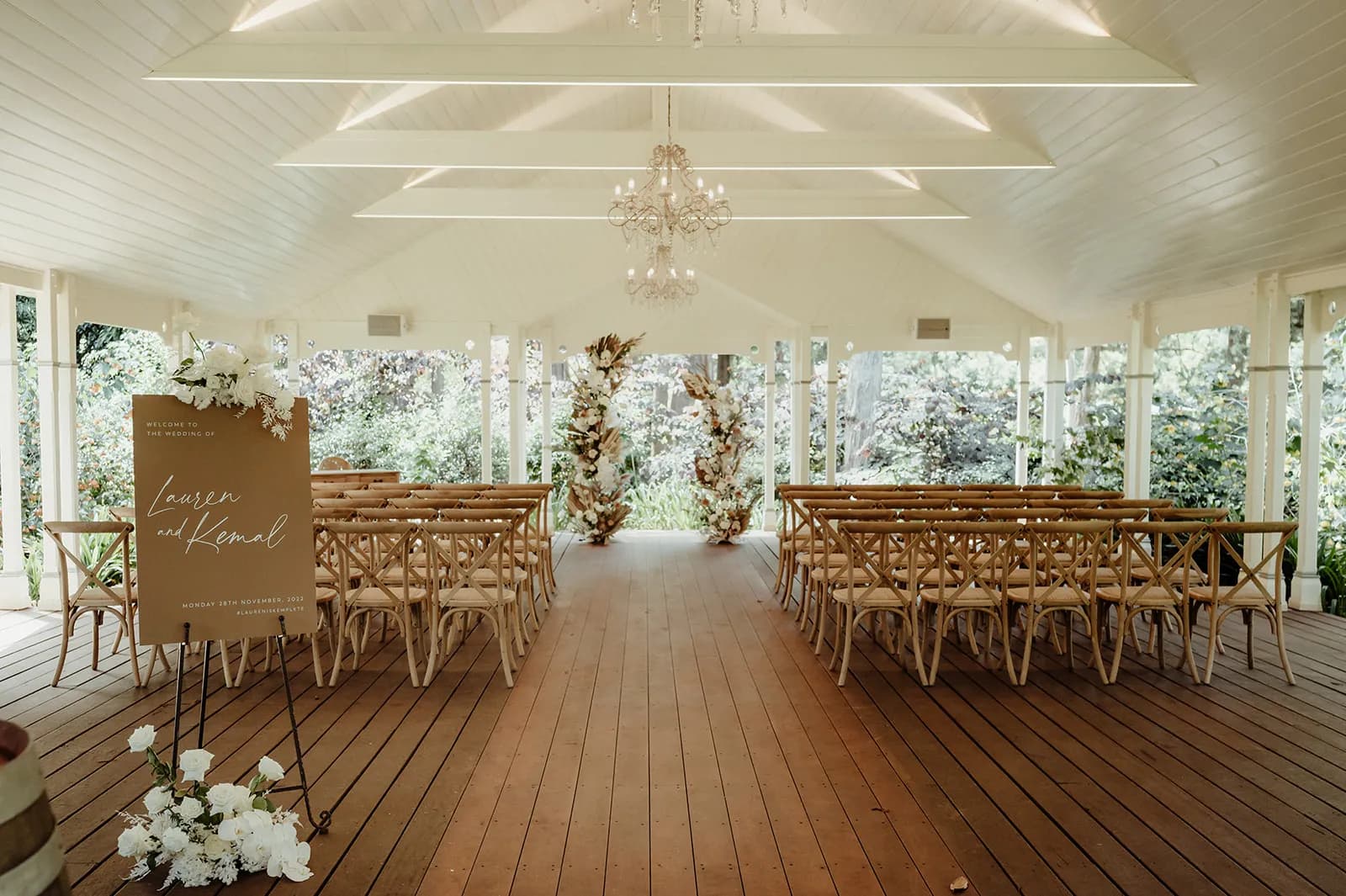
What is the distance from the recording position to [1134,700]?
487 cm

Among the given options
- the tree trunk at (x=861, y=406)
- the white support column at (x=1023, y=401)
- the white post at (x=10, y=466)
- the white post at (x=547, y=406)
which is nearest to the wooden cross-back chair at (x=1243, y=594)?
the white support column at (x=1023, y=401)

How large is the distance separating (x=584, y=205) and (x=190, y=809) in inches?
298

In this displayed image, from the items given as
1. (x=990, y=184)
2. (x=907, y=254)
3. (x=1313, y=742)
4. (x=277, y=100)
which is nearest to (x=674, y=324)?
(x=907, y=254)

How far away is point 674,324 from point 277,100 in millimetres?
6148

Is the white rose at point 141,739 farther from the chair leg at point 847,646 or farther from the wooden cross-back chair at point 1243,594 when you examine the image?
the wooden cross-back chair at point 1243,594

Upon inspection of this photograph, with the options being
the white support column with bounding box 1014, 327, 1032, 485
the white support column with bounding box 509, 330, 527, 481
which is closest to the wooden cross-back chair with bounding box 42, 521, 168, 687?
the white support column with bounding box 509, 330, 527, 481

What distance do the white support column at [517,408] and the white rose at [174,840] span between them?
8.54 m

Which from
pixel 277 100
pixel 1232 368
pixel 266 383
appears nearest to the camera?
pixel 266 383

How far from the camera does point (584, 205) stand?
372 inches

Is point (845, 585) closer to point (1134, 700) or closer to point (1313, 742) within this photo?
point (1134, 700)

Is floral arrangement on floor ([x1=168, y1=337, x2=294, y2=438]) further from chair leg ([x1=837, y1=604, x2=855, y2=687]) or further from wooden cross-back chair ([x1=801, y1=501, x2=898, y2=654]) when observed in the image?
chair leg ([x1=837, y1=604, x2=855, y2=687])

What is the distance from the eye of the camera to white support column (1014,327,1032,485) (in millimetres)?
11367

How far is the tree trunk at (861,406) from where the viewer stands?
51.0 feet

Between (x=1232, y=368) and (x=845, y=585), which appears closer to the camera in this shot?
(x=845, y=585)
